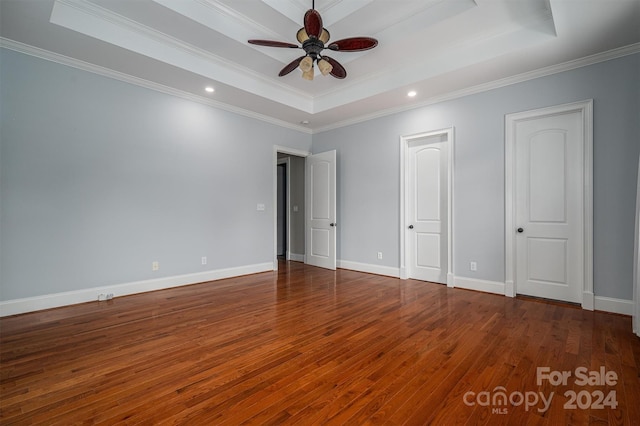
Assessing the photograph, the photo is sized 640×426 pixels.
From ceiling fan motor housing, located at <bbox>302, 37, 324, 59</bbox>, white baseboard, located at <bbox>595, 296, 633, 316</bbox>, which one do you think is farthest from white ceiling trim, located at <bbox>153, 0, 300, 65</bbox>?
white baseboard, located at <bbox>595, 296, 633, 316</bbox>

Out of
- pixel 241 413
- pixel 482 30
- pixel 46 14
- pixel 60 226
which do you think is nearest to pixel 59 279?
pixel 60 226

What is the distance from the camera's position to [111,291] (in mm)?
3898

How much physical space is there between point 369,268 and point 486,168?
2568 mm

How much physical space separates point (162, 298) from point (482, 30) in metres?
5.13

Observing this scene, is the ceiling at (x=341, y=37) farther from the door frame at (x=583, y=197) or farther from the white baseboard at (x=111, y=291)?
the white baseboard at (x=111, y=291)

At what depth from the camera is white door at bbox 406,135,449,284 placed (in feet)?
15.6

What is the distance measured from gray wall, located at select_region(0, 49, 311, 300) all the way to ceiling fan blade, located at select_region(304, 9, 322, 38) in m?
2.73

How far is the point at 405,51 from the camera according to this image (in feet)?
12.8

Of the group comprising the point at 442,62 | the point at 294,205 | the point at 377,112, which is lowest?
the point at 294,205

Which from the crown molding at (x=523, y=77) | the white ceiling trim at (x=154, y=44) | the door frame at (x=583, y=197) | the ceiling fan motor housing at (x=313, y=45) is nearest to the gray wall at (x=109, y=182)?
the white ceiling trim at (x=154, y=44)

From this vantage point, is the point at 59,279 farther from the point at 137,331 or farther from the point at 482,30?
the point at 482,30

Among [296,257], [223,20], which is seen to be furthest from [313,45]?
[296,257]

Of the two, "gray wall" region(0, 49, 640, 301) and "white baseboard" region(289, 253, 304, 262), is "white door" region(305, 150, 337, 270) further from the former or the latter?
"white baseboard" region(289, 253, 304, 262)

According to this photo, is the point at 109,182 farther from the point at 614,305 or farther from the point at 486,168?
the point at 614,305
